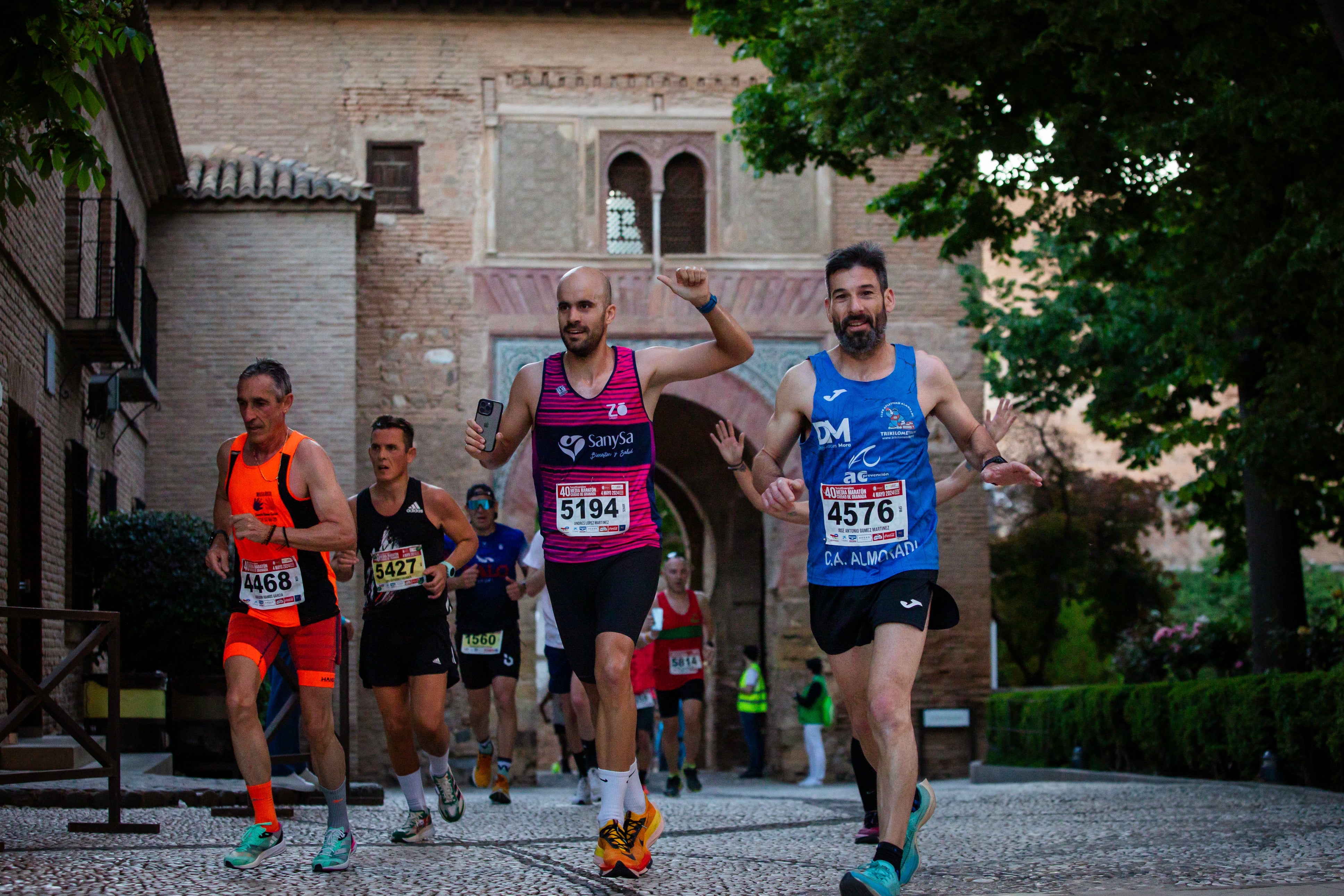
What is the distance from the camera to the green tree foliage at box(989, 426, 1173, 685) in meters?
35.2

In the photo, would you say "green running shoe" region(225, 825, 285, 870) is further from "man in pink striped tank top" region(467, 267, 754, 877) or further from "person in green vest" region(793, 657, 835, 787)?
"person in green vest" region(793, 657, 835, 787)

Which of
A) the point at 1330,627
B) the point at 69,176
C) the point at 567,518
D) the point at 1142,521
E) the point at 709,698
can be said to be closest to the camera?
the point at 567,518

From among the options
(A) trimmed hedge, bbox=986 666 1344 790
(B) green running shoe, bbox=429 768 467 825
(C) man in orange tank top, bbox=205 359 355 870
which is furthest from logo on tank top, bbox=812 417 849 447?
(A) trimmed hedge, bbox=986 666 1344 790

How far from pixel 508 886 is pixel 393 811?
475cm

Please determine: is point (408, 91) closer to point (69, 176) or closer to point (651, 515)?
point (69, 176)

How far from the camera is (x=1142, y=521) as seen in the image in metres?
36.1

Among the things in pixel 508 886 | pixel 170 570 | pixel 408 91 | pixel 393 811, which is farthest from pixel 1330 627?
pixel 408 91

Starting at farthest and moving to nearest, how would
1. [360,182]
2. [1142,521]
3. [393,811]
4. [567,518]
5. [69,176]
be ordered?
1. [1142,521]
2. [360,182]
3. [393,811]
4. [69,176]
5. [567,518]

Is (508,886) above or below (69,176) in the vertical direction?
below

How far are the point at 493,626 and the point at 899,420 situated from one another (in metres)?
6.09

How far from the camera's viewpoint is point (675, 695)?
45.8 feet

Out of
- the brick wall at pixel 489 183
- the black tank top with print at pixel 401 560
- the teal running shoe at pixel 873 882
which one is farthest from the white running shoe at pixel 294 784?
the brick wall at pixel 489 183

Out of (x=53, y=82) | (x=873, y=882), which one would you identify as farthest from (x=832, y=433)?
A: (x=53, y=82)

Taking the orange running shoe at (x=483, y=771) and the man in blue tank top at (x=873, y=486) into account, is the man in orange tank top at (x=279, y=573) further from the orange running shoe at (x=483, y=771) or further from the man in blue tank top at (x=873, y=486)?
the orange running shoe at (x=483, y=771)
